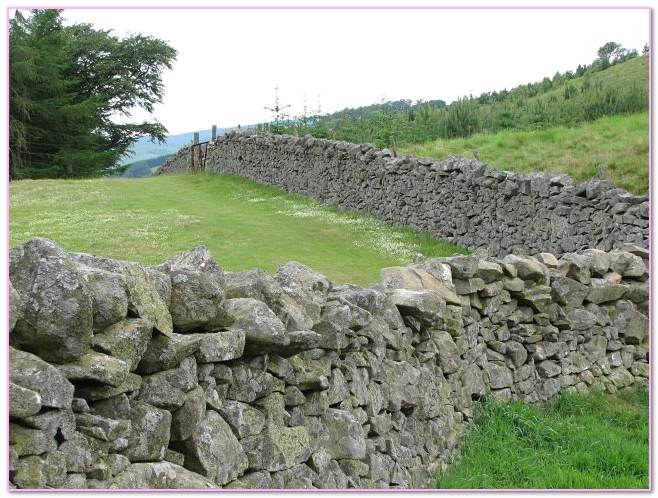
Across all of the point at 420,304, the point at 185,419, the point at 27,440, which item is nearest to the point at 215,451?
the point at 185,419

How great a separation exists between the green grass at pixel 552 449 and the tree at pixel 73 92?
3013 cm

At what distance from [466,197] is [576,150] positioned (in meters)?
3.52

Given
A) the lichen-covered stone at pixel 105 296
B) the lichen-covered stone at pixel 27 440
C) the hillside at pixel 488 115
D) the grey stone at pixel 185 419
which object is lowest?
the grey stone at pixel 185 419

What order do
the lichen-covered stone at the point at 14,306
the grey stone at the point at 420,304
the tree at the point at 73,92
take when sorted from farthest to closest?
the tree at the point at 73,92 < the grey stone at the point at 420,304 < the lichen-covered stone at the point at 14,306

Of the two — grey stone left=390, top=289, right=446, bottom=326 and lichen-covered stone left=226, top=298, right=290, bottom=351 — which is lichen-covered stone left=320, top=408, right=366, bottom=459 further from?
grey stone left=390, top=289, right=446, bottom=326

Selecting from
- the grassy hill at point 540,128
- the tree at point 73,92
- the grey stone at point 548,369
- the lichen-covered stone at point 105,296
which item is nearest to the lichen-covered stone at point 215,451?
the lichen-covered stone at point 105,296

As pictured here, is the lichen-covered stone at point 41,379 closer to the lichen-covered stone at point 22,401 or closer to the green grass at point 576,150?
the lichen-covered stone at point 22,401

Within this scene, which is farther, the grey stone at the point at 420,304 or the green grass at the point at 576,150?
the green grass at the point at 576,150

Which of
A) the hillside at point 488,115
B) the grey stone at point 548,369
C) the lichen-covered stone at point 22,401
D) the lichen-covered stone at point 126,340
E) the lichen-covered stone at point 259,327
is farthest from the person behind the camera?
the hillside at point 488,115

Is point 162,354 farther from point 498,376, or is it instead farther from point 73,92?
point 73,92

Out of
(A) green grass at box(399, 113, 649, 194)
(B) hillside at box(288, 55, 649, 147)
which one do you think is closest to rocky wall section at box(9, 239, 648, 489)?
(A) green grass at box(399, 113, 649, 194)

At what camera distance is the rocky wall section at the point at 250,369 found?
3135 millimetres

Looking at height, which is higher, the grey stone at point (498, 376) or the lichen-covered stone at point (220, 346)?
the lichen-covered stone at point (220, 346)

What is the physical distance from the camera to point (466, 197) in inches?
680
